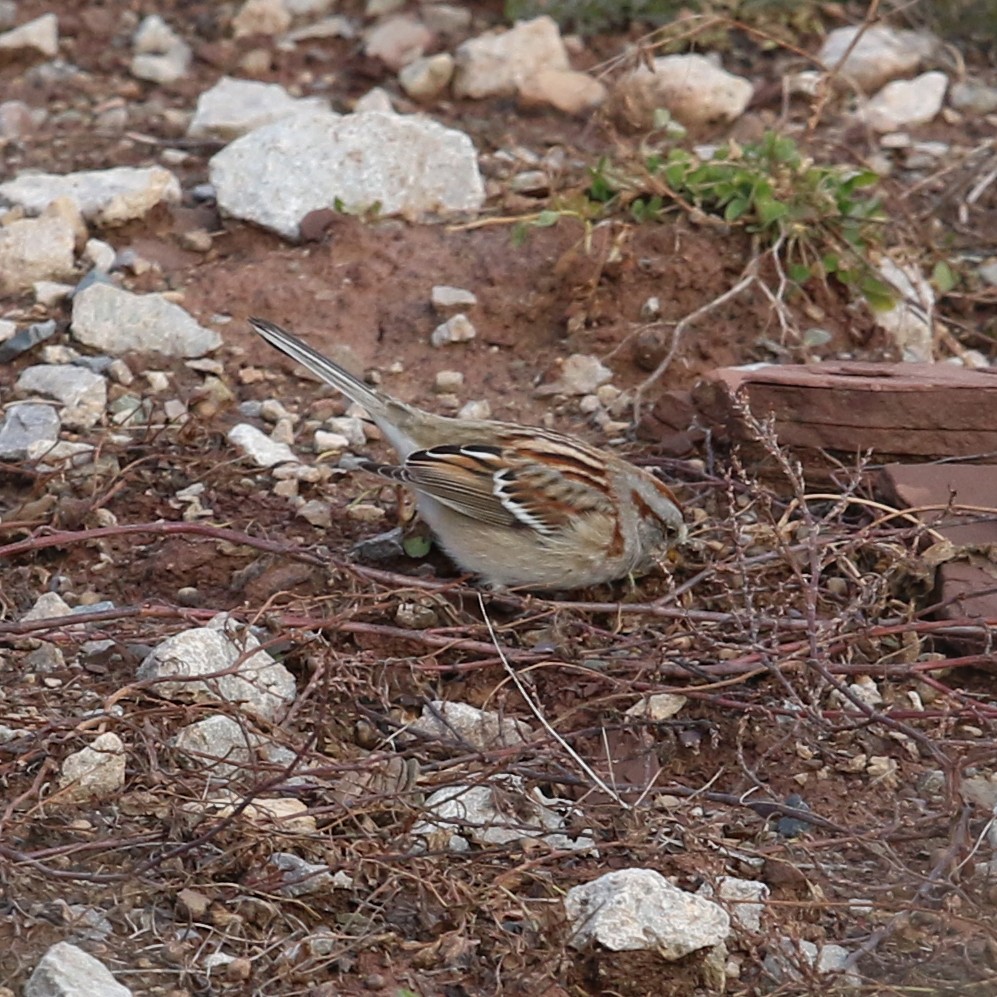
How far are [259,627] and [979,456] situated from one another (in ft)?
7.32

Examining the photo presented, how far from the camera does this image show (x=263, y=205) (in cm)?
650

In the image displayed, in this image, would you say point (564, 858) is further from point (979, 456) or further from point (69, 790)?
point (979, 456)

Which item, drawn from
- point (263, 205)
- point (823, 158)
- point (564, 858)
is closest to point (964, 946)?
point (564, 858)

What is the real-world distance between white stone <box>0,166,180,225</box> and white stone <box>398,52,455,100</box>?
136 cm

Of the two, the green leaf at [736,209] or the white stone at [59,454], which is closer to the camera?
the white stone at [59,454]

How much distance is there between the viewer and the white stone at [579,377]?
602 centimetres

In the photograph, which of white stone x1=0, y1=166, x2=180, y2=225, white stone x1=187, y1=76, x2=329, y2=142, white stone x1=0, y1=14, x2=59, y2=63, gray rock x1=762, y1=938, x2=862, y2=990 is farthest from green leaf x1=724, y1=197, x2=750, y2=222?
white stone x1=0, y1=14, x2=59, y2=63

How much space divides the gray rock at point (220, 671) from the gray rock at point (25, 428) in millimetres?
1233

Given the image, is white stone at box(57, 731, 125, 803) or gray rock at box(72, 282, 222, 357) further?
gray rock at box(72, 282, 222, 357)

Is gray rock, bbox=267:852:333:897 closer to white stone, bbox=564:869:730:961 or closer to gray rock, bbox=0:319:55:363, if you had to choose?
white stone, bbox=564:869:730:961

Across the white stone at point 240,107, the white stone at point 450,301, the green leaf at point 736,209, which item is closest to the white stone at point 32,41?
the white stone at point 240,107

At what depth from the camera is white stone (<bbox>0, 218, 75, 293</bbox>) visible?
6.19 meters

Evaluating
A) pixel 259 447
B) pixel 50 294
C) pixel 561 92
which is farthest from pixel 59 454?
pixel 561 92

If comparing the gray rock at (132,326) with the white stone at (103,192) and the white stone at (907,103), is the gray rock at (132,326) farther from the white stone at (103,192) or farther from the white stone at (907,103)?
the white stone at (907,103)
